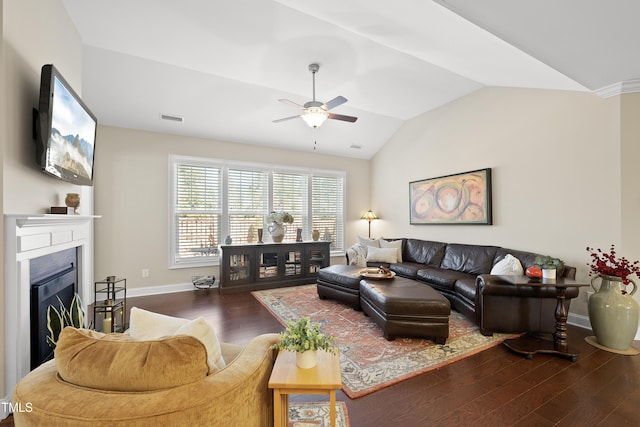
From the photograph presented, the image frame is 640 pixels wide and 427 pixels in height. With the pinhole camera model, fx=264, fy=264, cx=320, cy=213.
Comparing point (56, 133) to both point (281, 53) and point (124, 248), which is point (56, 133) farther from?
point (124, 248)

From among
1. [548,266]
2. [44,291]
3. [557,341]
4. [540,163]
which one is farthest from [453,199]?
[44,291]

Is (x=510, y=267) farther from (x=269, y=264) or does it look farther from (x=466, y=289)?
(x=269, y=264)

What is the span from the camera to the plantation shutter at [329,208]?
6.13m

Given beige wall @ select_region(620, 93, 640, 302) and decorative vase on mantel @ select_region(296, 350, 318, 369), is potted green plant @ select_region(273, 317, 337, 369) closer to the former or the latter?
decorative vase on mantel @ select_region(296, 350, 318, 369)

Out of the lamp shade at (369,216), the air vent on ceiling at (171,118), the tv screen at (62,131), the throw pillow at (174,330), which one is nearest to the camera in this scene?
the throw pillow at (174,330)

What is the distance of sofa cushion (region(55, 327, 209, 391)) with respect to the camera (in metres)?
0.91

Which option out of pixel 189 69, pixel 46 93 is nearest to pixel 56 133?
pixel 46 93

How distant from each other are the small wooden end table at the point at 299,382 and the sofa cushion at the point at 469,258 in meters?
3.42

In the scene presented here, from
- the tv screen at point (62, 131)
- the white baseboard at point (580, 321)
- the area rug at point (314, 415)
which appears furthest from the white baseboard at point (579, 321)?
the tv screen at point (62, 131)

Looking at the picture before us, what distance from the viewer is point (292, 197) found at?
5.82m

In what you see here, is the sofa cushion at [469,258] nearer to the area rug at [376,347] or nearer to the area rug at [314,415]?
the area rug at [376,347]

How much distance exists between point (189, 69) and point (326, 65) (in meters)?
1.85

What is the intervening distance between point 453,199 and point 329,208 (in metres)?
2.71

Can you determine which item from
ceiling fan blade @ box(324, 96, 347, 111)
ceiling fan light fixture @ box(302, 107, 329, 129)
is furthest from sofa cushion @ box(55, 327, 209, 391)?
ceiling fan blade @ box(324, 96, 347, 111)
